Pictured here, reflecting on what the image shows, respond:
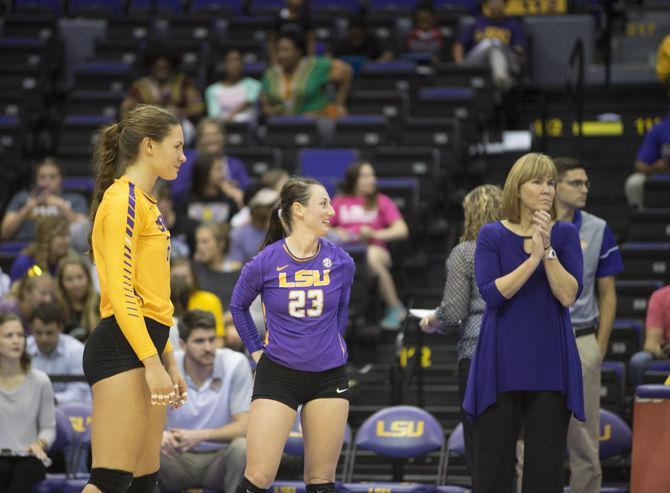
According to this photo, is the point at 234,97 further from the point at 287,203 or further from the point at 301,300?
the point at 301,300

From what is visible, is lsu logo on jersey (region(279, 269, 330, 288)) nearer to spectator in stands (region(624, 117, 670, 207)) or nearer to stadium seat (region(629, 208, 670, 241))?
stadium seat (region(629, 208, 670, 241))

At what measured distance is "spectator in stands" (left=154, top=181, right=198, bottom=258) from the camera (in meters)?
9.87

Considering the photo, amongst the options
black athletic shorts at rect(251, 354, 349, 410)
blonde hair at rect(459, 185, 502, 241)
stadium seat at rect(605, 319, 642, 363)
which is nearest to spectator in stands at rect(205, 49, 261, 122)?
stadium seat at rect(605, 319, 642, 363)

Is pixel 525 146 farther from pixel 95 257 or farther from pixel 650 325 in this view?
pixel 95 257

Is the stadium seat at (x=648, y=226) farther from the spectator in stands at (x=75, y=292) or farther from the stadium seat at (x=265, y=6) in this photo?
the stadium seat at (x=265, y=6)

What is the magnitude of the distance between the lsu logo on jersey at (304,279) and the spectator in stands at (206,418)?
1744mm

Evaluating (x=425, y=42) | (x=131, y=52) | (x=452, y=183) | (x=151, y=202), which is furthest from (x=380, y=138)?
(x=151, y=202)

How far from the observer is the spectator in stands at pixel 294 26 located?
1273 centimetres

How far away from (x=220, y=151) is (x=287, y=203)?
5.19 m

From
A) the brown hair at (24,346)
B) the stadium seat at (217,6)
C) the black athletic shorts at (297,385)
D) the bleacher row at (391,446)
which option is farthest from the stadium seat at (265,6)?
the black athletic shorts at (297,385)

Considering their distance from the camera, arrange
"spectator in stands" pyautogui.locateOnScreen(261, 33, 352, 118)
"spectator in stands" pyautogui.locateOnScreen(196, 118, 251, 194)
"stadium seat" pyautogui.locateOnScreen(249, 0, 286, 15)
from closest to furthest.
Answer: "spectator in stands" pyautogui.locateOnScreen(196, 118, 251, 194), "spectator in stands" pyautogui.locateOnScreen(261, 33, 352, 118), "stadium seat" pyautogui.locateOnScreen(249, 0, 286, 15)

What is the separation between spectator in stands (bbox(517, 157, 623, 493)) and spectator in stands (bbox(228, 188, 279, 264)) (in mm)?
3238

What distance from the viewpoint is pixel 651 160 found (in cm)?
1039

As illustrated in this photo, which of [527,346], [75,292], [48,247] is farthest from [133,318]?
[48,247]
